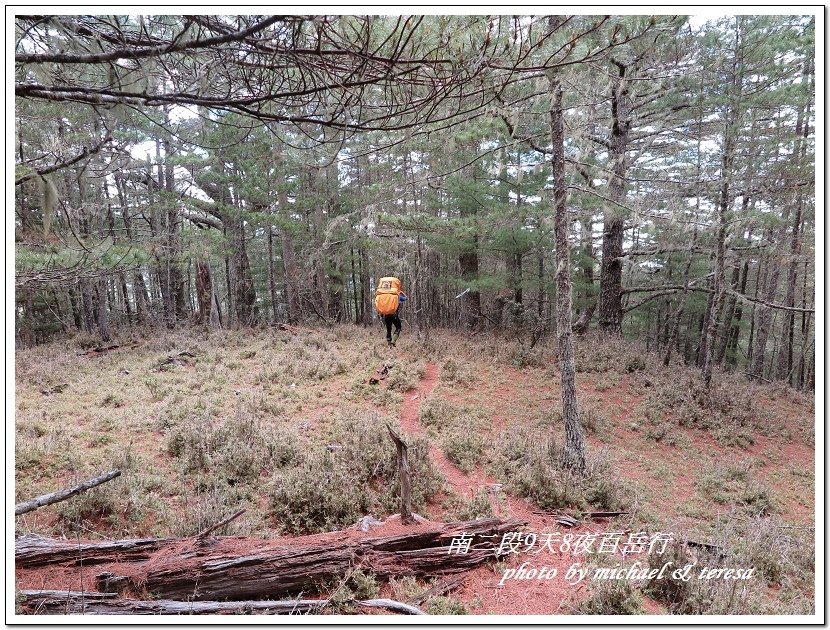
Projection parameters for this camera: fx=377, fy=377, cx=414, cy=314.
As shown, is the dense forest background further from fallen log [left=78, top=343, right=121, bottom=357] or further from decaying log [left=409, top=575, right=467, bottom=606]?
decaying log [left=409, top=575, right=467, bottom=606]

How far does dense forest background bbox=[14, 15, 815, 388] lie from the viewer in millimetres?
2225

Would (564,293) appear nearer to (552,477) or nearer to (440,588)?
(552,477)

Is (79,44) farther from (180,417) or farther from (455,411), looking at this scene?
(455,411)

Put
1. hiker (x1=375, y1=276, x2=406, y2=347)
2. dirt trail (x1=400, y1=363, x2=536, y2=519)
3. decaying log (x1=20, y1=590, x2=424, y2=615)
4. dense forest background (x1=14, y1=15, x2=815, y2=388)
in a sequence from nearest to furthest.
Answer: dense forest background (x1=14, y1=15, x2=815, y2=388), decaying log (x1=20, y1=590, x2=424, y2=615), dirt trail (x1=400, y1=363, x2=536, y2=519), hiker (x1=375, y1=276, x2=406, y2=347)

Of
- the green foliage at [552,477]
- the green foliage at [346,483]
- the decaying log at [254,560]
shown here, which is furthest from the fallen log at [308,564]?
the green foliage at [552,477]

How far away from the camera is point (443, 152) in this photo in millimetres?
7789

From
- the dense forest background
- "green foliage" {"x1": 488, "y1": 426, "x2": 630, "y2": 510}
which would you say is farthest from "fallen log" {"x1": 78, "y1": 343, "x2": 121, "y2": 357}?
"green foliage" {"x1": 488, "y1": 426, "x2": 630, "y2": 510}

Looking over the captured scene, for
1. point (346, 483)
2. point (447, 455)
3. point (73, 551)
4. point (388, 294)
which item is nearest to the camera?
point (73, 551)

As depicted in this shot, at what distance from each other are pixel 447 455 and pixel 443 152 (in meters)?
5.87

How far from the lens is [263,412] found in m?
7.09

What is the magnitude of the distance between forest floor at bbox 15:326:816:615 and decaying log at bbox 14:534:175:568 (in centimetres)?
13

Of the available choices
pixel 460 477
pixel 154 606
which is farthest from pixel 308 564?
pixel 460 477

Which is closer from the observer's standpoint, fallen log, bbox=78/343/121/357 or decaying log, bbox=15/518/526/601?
decaying log, bbox=15/518/526/601
